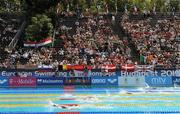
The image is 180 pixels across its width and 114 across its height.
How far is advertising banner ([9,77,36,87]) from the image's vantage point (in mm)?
29984

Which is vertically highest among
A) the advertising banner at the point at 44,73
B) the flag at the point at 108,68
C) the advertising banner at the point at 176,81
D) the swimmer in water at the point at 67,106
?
Answer: the flag at the point at 108,68

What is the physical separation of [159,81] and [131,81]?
1.86 meters

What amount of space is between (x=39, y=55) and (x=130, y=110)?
707 inches

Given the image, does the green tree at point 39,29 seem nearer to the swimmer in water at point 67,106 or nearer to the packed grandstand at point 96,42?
the packed grandstand at point 96,42

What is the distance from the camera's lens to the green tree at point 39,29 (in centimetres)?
4003

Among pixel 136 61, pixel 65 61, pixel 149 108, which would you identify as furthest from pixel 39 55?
pixel 149 108

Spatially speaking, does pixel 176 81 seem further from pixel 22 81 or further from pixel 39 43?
pixel 39 43

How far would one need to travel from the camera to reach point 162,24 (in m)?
41.1

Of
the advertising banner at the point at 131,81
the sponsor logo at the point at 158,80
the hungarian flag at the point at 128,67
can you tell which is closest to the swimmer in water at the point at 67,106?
the advertising banner at the point at 131,81

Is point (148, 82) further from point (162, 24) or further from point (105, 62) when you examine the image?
point (162, 24)

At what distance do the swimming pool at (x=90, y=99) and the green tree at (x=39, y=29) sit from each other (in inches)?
457

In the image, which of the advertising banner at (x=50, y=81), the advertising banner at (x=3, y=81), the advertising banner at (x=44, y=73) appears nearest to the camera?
the advertising banner at (x=3, y=81)

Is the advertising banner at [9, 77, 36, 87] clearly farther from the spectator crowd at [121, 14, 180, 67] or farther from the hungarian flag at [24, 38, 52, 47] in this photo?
the spectator crowd at [121, 14, 180, 67]

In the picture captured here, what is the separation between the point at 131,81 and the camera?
30328 mm
